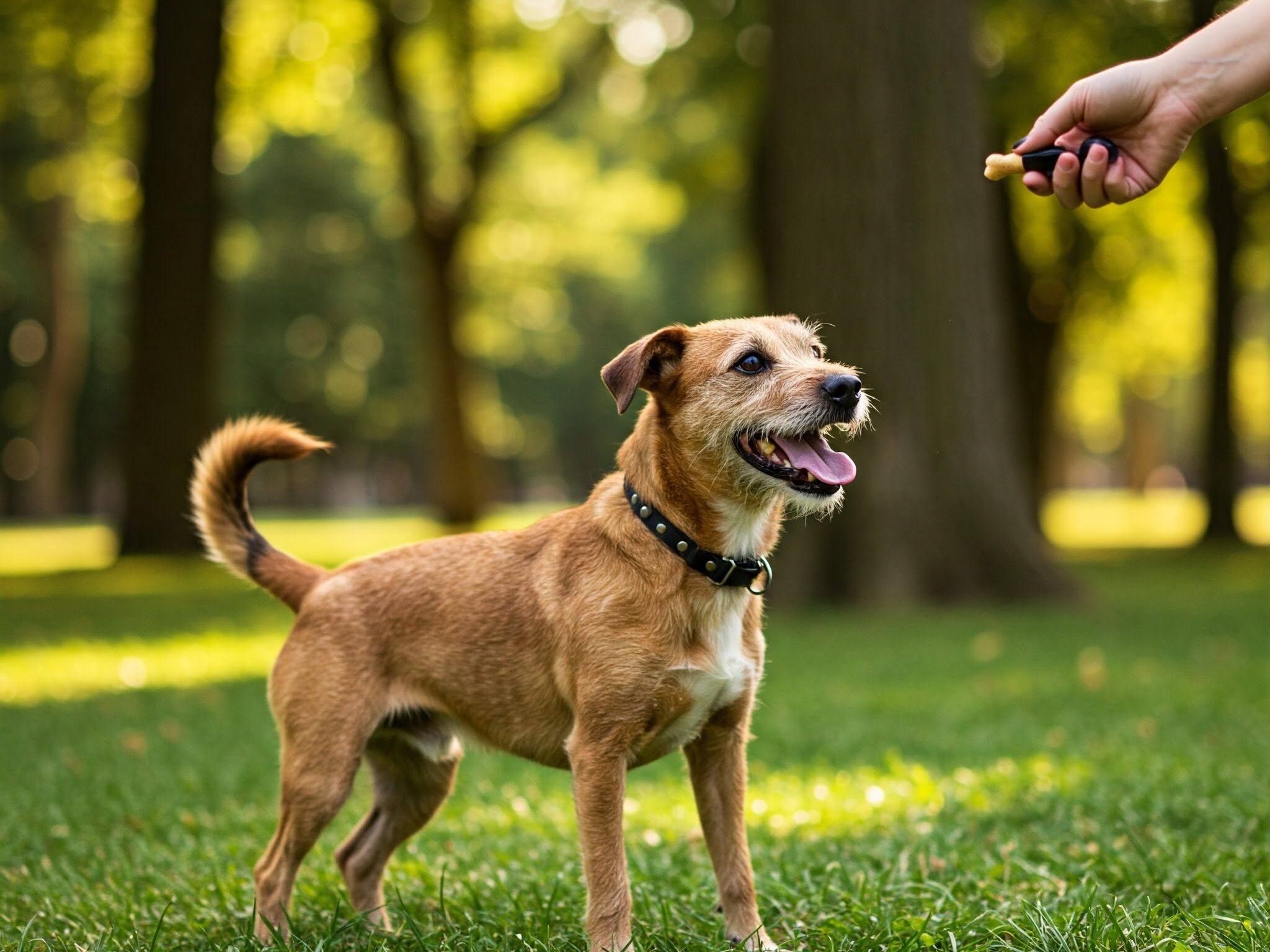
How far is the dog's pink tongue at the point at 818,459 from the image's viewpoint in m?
3.69

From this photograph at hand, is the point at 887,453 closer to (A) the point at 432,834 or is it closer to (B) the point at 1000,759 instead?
(B) the point at 1000,759

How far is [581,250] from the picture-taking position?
142 feet

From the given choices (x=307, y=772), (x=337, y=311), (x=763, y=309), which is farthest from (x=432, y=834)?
(x=337, y=311)

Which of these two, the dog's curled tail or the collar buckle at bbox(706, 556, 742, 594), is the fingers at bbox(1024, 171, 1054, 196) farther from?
the dog's curled tail

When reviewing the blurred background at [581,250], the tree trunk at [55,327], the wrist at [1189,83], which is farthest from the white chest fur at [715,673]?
the tree trunk at [55,327]

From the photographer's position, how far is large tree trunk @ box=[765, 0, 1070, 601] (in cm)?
1192

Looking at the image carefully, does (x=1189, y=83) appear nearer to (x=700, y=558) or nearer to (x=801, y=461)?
(x=801, y=461)

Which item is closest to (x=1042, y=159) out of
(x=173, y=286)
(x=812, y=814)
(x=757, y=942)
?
(x=757, y=942)

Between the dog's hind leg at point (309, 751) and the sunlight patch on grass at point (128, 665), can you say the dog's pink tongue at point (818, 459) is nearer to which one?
the dog's hind leg at point (309, 751)

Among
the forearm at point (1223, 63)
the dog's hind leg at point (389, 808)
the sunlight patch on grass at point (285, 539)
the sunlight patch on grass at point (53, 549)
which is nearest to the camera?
the forearm at point (1223, 63)

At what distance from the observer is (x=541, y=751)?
3947mm

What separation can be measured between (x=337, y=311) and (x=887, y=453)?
36527mm

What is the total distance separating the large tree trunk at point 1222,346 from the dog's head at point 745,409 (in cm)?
2167

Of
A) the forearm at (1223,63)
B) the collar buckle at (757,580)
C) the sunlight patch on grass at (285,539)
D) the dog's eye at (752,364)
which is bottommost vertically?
the sunlight patch on grass at (285,539)
